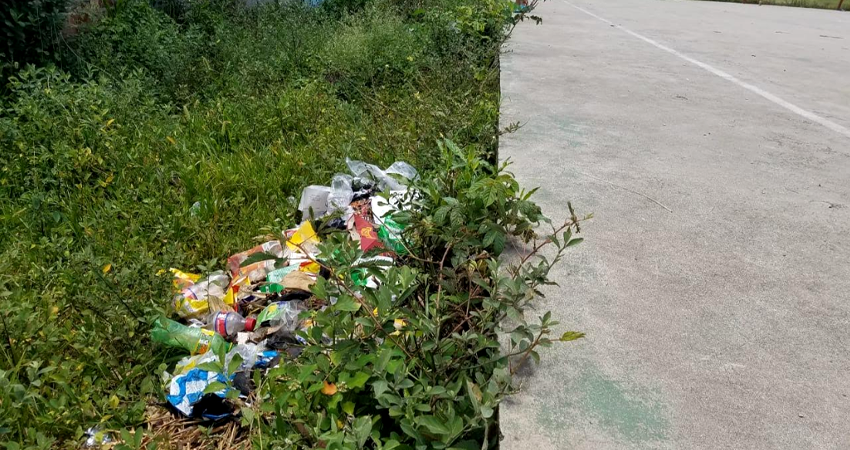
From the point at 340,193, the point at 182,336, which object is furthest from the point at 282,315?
the point at 340,193

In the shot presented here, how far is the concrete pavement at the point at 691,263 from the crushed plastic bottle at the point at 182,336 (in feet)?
3.57

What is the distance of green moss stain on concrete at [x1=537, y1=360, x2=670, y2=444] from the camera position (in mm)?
1482

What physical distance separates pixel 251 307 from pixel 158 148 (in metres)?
1.69

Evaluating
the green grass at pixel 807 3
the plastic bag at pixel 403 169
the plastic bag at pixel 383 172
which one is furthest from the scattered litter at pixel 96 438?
the green grass at pixel 807 3

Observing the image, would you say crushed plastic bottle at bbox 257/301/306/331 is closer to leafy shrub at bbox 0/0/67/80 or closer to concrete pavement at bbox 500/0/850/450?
concrete pavement at bbox 500/0/850/450

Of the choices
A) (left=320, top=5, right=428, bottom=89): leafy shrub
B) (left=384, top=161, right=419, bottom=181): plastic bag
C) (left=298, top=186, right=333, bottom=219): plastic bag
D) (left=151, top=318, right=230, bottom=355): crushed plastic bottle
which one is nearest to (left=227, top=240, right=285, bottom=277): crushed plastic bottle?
(left=298, top=186, right=333, bottom=219): plastic bag

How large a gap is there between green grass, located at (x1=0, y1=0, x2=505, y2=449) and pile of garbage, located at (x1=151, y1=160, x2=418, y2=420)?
3.9 inches

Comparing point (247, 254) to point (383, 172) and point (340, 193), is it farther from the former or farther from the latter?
point (383, 172)

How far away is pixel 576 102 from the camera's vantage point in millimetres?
4242

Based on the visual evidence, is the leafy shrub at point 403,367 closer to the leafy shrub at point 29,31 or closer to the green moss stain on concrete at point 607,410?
the green moss stain on concrete at point 607,410

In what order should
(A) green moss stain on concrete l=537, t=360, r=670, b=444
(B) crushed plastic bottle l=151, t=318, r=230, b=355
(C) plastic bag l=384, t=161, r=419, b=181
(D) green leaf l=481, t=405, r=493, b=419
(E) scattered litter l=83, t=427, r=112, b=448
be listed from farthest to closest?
(C) plastic bag l=384, t=161, r=419, b=181 < (B) crushed plastic bottle l=151, t=318, r=230, b=355 < (E) scattered litter l=83, t=427, r=112, b=448 < (A) green moss stain on concrete l=537, t=360, r=670, b=444 < (D) green leaf l=481, t=405, r=493, b=419

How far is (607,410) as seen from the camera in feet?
5.08

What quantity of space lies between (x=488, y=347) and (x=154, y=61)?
12.8 ft

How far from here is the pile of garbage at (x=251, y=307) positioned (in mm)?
1894
